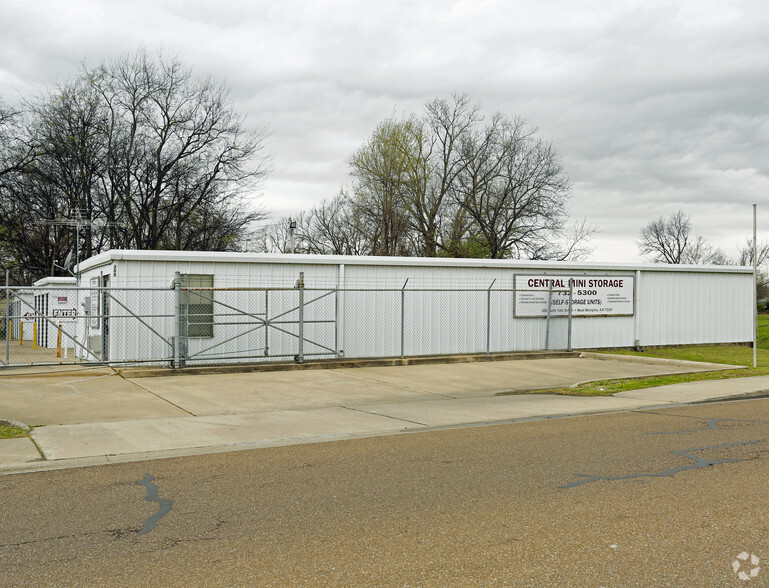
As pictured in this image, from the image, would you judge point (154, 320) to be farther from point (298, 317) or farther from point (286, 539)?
point (286, 539)

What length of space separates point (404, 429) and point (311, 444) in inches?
63.8

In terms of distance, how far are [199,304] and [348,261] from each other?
427 cm

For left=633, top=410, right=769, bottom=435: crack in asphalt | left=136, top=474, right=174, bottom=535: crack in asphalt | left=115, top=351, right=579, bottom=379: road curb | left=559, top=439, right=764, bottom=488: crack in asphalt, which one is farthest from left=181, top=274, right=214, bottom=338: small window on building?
left=559, top=439, right=764, bottom=488: crack in asphalt

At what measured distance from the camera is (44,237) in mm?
40156

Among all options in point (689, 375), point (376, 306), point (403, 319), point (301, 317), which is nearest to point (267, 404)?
point (301, 317)

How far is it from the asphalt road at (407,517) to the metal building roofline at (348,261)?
1078cm

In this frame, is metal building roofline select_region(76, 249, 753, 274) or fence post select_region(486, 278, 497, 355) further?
fence post select_region(486, 278, 497, 355)

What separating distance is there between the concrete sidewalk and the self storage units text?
5.30 feet

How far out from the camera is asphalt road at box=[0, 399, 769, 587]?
15.0 feet

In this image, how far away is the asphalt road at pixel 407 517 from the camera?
4582 millimetres

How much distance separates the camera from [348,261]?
2056cm

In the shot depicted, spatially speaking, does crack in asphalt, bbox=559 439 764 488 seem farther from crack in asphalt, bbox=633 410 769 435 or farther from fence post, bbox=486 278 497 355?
fence post, bbox=486 278 497 355

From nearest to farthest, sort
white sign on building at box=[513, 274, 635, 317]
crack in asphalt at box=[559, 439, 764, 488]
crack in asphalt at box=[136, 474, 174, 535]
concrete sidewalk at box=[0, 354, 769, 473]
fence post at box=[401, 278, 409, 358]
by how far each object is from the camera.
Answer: crack in asphalt at box=[136, 474, 174, 535] → crack in asphalt at box=[559, 439, 764, 488] → concrete sidewalk at box=[0, 354, 769, 473] → fence post at box=[401, 278, 409, 358] → white sign on building at box=[513, 274, 635, 317]

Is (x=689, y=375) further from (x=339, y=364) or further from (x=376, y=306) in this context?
(x=339, y=364)
